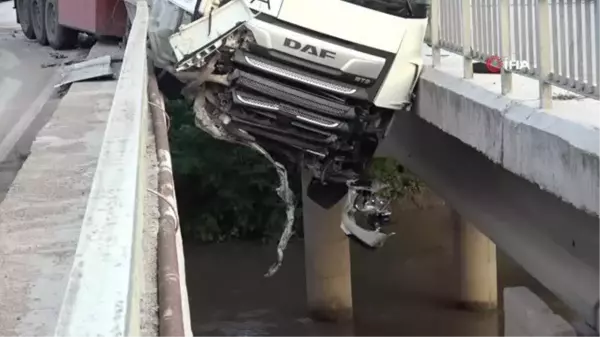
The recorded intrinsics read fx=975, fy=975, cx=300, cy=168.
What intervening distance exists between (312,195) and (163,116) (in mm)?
3174

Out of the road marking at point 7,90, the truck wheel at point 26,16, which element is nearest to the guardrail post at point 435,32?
the road marking at point 7,90

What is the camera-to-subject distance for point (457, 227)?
1481cm

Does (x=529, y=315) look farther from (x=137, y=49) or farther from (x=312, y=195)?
(x=312, y=195)

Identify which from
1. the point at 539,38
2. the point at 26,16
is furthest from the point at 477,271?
the point at 26,16

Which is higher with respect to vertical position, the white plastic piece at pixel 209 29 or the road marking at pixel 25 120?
the white plastic piece at pixel 209 29

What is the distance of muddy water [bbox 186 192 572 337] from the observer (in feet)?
44.1

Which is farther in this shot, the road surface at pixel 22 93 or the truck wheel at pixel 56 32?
the truck wheel at pixel 56 32

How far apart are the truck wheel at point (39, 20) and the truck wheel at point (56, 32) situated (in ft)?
1.56

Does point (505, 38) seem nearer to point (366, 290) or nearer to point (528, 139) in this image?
point (528, 139)

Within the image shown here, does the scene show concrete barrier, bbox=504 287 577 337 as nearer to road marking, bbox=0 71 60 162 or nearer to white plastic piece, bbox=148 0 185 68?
white plastic piece, bbox=148 0 185 68

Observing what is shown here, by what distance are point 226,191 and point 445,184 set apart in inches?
433

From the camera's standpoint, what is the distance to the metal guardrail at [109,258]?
4.91ft

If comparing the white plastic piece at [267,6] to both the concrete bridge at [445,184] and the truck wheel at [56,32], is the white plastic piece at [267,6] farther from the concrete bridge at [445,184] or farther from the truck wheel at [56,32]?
the truck wheel at [56,32]

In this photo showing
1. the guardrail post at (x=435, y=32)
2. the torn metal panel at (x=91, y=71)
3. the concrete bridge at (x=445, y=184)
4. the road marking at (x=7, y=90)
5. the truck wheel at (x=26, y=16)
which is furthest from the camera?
the truck wheel at (x=26, y=16)
